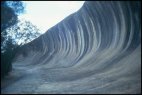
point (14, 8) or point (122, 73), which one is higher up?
point (14, 8)

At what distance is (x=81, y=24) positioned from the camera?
29.0m

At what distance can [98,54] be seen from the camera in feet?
79.0

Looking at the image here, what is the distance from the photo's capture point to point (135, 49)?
709 inches

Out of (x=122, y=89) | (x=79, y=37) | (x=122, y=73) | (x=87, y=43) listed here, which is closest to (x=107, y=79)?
(x=122, y=73)

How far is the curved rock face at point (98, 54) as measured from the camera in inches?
533

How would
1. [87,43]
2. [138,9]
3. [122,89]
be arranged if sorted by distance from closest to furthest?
1. [122,89]
2. [138,9]
3. [87,43]

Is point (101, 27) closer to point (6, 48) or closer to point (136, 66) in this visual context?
point (6, 48)

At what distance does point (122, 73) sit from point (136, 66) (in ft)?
2.84

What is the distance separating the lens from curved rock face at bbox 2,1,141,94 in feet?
44.4

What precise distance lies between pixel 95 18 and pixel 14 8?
7.43 metres

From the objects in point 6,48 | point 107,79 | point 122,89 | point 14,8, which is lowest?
point 122,89

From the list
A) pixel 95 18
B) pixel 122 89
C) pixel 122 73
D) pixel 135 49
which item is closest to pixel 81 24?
pixel 95 18

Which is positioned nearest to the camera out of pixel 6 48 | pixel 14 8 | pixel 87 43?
pixel 14 8

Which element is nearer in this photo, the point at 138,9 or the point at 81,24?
the point at 138,9
